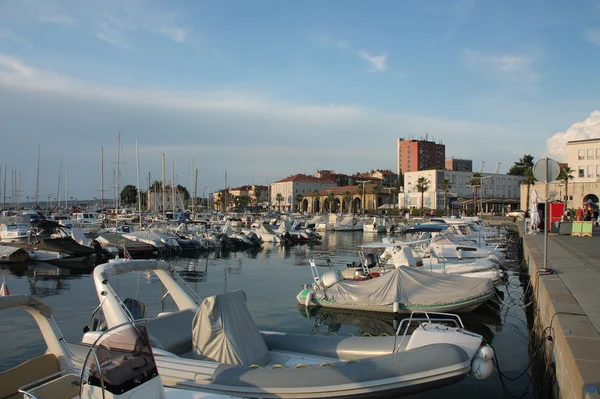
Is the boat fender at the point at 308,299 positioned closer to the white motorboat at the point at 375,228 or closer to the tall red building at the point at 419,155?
the white motorboat at the point at 375,228

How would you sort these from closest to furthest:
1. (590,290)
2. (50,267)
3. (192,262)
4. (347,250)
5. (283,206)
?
1. (590,290)
2. (50,267)
3. (192,262)
4. (347,250)
5. (283,206)

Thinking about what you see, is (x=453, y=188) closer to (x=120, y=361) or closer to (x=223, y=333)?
(x=223, y=333)

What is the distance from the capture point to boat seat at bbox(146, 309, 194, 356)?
8.73 metres

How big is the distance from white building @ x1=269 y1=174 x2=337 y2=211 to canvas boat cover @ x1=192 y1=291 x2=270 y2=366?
5350 inches

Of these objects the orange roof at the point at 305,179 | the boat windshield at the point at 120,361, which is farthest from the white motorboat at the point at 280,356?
the orange roof at the point at 305,179

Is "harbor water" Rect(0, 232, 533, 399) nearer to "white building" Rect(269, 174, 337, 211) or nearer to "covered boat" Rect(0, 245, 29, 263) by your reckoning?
"covered boat" Rect(0, 245, 29, 263)

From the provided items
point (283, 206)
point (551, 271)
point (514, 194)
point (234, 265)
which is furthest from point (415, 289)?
point (283, 206)

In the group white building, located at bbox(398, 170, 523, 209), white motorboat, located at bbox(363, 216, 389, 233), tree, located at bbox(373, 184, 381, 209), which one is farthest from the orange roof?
white motorboat, located at bbox(363, 216, 389, 233)

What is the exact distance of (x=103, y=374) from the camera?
5305mm

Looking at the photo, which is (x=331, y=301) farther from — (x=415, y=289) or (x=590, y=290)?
(x=590, y=290)

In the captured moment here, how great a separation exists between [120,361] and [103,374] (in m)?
0.21

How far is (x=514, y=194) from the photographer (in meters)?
113

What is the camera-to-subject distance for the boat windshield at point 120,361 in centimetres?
530

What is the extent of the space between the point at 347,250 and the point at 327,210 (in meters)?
85.4
